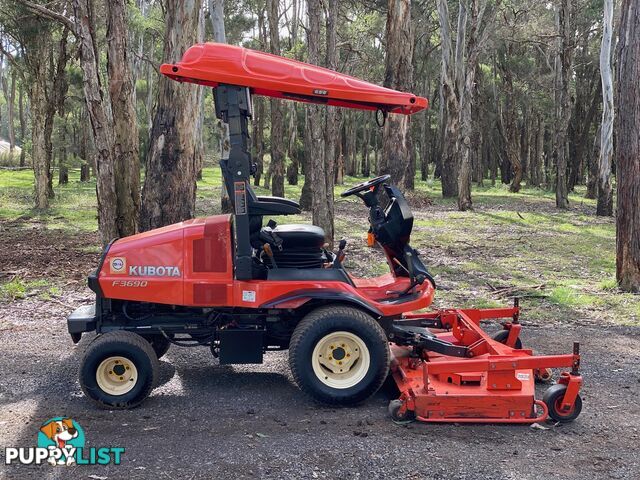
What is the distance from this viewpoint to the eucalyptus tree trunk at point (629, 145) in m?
9.34

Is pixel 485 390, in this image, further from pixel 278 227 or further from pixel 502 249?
pixel 502 249

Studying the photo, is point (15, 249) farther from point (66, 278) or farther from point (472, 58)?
point (472, 58)

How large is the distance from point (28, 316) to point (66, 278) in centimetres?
Result: 209

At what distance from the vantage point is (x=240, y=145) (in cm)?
511

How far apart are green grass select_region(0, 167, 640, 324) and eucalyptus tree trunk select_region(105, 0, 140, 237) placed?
1904mm

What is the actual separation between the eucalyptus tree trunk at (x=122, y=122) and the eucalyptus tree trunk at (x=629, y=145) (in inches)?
290

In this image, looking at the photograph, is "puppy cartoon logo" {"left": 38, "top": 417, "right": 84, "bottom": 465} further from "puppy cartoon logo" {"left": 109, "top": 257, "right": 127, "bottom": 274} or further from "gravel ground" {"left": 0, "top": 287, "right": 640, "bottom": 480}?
"puppy cartoon logo" {"left": 109, "top": 257, "right": 127, "bottom": 274}

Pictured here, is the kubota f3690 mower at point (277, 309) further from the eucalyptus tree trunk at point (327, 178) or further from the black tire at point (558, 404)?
the eucalyptus tree trunk at point (327, 178)

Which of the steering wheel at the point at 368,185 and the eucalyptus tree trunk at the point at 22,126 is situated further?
the eucalyptus tree trunk at the point at 22,126

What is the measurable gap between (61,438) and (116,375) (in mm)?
748

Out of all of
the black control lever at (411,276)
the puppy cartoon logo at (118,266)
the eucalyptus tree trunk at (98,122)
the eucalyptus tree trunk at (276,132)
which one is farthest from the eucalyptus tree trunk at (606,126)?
the puppy cartoon logo at (118,266)

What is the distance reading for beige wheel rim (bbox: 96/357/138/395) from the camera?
5.12m

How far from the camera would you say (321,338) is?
5.05 m

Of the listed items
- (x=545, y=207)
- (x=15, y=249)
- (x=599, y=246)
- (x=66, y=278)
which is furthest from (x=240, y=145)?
(x=545, y=207)
